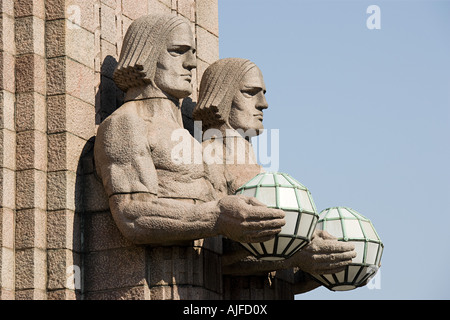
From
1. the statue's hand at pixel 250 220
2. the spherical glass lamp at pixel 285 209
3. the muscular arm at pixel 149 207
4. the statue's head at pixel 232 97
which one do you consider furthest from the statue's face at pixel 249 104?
the statue's hand at pixel 250 220

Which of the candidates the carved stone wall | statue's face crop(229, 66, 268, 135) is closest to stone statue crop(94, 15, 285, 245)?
the carved stone wall

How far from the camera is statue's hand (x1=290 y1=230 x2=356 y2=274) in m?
15.2

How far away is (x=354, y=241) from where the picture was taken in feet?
50.8

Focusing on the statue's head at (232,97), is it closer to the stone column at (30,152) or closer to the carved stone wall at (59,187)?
the carved stone wall at (59,187)

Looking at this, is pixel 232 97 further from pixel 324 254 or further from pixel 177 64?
pixel 324 254

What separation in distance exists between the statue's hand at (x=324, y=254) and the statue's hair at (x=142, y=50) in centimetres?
253

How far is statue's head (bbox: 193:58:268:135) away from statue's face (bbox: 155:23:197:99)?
27.9 inches

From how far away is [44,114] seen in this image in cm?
1509

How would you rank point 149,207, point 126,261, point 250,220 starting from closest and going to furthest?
point 250,220, point 149,207, point 126,261

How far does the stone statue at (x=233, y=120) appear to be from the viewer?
15.9 meters

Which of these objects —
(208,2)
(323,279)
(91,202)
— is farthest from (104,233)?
(208,2)

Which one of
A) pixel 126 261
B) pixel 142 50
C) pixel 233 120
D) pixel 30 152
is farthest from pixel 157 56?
pixel 126 261

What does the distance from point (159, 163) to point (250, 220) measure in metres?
1.36

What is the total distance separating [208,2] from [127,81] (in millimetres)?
3225
